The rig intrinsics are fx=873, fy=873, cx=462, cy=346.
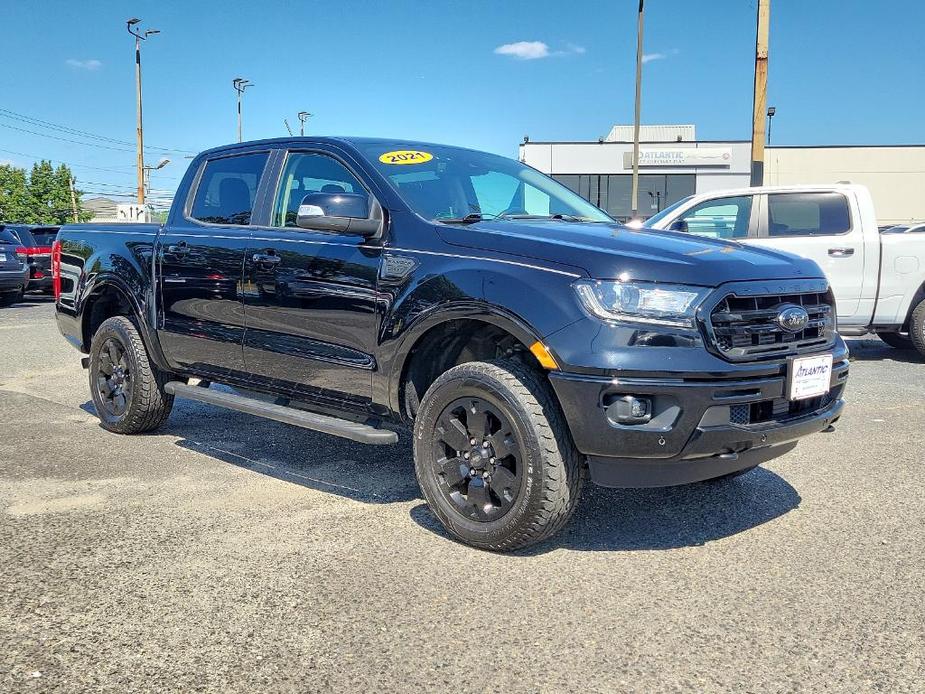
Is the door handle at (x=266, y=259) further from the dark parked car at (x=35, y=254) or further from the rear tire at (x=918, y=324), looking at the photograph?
the dark parked car at (x=35, y=254)

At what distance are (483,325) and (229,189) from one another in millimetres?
2159

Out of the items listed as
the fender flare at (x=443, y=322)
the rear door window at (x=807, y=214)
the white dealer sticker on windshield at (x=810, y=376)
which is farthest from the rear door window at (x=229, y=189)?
the rear door window at (x=807, y=214)

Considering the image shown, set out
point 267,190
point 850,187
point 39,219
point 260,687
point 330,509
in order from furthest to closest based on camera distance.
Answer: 1. point 39,219
2. point 850,187
3. point 267,190
4. point 330,509
5. point 260,687

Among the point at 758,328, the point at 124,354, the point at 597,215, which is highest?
the point at 597,215

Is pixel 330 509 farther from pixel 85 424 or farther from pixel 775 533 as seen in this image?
pixel 85 424

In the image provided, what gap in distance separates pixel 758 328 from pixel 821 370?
435 millimetres

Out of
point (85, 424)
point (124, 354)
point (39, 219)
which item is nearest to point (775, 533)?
point (124, 354)

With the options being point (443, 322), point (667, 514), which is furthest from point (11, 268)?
point (667, 514)

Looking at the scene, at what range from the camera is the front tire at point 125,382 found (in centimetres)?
554

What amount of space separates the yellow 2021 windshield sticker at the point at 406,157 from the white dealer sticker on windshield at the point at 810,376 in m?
2.14

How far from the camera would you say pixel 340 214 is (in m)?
4.05

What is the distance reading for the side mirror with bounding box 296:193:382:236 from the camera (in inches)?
159

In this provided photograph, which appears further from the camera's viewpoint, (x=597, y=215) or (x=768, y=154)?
(x=768, y=154)

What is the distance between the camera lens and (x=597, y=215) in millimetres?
4977
